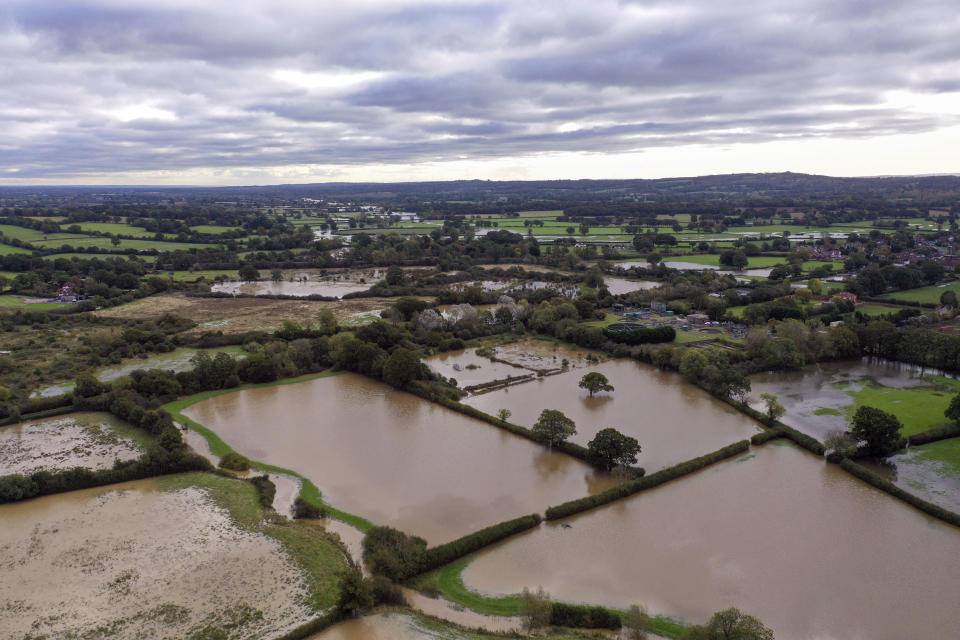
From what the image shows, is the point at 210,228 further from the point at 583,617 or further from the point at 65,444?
the point at 583,617

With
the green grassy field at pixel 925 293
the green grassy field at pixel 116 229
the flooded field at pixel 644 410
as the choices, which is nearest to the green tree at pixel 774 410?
the flooded field at pixel 644 410

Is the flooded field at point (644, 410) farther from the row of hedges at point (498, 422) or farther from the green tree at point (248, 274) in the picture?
the green tree at point (248, 274)

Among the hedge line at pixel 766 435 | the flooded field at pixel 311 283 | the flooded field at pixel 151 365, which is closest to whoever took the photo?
the hedge line at pixel 766 435

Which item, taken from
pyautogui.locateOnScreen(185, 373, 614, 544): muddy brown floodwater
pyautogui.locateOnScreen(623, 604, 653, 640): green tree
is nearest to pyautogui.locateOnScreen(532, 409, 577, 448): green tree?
pyautogui.locateOnScreen(185, 373, 614, 544): muddy brown floodwater

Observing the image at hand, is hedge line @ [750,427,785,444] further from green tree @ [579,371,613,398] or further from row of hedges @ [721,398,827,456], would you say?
green tree @ [579,371,613,398]

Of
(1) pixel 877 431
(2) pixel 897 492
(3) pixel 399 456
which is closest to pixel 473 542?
(3) pixel 399 456
